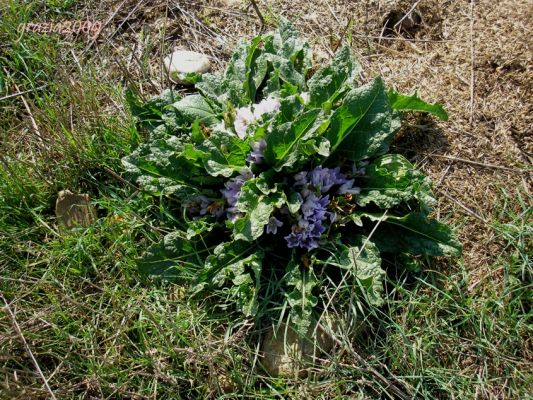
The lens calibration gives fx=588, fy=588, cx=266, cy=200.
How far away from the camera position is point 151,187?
104 inches

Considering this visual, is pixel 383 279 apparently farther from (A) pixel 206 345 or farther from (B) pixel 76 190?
(B) pixel 76 190

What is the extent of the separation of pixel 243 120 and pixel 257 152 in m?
0.19

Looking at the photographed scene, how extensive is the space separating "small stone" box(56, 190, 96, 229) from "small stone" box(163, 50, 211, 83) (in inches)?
32.0

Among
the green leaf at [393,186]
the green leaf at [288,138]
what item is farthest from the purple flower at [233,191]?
the green leaf at [393,186]

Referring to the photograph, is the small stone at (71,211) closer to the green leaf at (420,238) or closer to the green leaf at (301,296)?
the green leaf at (301,296)

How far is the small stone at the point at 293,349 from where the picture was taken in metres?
2.36

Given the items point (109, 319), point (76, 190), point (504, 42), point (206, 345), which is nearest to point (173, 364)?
point (206, 345)

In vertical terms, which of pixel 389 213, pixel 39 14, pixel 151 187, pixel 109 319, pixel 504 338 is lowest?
pixel 504 338

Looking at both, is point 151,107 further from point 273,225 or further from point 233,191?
point 273,225

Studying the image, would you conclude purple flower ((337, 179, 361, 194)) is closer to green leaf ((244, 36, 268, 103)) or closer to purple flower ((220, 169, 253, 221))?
purple flower ((220, 169, 253, 221))

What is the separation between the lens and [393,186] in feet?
8.13

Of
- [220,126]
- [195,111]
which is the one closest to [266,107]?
[220,126]

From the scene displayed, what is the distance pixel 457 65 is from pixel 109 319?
6.86 ft

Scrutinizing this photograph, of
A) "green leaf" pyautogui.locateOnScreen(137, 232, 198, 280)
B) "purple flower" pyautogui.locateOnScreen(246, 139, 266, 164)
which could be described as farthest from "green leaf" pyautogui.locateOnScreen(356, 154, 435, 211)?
"green leaf" pyautogui.locateOnScreen(137, 232, 198, 280)
